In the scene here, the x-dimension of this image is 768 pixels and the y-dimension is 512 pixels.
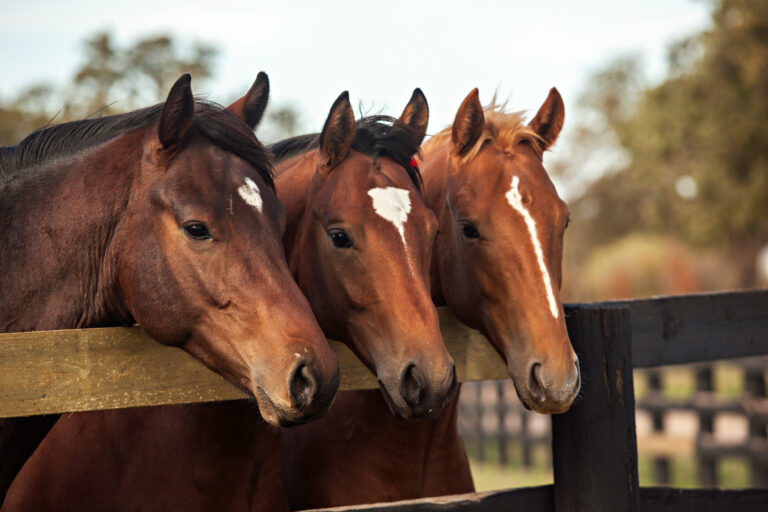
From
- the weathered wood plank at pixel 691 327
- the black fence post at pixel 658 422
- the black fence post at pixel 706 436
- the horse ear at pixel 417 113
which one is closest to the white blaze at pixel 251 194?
the horse ear at pixel 417 113

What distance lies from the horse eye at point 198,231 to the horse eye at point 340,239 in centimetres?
66

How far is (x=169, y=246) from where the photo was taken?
257cm

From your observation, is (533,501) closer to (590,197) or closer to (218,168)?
(218,168)

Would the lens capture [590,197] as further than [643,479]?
Yes

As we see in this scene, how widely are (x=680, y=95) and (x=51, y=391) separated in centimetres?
2650

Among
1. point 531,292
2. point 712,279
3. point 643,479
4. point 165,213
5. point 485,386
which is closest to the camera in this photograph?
point 165,213

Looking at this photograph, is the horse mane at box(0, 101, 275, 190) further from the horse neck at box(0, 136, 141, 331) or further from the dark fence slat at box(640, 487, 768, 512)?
the dark fence slat at box(640, 487, 768, 512)

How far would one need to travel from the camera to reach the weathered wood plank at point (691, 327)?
10.6ft

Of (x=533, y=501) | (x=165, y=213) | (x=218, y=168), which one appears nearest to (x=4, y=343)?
(x=165, y=213)

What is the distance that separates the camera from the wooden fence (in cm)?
227

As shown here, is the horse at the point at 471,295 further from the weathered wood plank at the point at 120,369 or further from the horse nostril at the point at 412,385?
the horse nostril at the point at 412,385

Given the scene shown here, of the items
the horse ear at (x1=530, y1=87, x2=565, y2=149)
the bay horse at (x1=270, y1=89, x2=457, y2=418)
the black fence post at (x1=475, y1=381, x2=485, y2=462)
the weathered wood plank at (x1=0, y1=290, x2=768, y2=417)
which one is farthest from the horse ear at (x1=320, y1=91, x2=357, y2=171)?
the black fence post at (x1=475, y1=381, x2=485, y2=462)

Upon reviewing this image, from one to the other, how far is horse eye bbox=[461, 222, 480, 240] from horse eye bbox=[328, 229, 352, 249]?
1.99 feet

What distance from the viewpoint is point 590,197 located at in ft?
158
